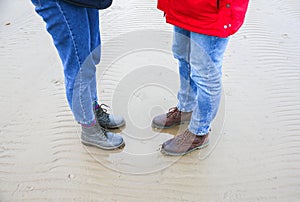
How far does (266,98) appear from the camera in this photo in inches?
89.8

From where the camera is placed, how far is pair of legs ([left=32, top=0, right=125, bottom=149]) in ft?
4.16

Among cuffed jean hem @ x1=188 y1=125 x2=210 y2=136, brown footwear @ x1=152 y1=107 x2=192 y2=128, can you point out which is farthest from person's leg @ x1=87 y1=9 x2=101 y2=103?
cuffed jean hem @ x1=188 y1=125 x2=210 y2=136

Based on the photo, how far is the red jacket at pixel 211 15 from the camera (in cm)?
123

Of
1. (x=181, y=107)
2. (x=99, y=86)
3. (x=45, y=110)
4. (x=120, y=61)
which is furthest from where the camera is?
(x=120, y=61)

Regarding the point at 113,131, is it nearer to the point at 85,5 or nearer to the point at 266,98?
the point at 85,5

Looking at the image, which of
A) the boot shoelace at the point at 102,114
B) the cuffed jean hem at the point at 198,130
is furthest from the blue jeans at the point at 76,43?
the cuffed jean hem at the point at 198,130

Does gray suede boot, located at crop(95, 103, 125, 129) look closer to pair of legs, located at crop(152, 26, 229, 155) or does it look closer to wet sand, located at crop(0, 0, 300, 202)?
wet sand, located at crop(0, 0, 300, 202)

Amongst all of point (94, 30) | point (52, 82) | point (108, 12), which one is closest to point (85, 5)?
point (94, 30)

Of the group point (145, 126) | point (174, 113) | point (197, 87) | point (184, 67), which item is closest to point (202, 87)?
point (197, 87)

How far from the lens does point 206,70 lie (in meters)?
1.42

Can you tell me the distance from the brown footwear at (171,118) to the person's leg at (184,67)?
1.5 inches

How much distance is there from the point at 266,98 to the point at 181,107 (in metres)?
0.88

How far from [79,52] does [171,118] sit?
3.00 ft

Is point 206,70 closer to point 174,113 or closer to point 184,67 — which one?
point 184,67
